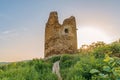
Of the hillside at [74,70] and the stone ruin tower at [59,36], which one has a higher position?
the stone ruin tower at [59,36]

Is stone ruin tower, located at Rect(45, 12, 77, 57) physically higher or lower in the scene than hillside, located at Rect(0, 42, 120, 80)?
higher

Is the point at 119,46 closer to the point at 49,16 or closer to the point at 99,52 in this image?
the point at 99,52

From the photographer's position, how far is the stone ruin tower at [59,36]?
31283mm

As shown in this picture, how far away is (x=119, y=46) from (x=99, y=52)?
6.15 ft

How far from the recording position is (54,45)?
31.5m

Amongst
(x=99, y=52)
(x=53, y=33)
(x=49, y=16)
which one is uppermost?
(x=49, y=16)

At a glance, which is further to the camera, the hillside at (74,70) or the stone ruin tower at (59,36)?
the stone ruin tower at (59,36)

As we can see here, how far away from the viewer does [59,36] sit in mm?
31844

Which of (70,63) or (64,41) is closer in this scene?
(70,63)

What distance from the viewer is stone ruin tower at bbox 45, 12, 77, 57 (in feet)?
103

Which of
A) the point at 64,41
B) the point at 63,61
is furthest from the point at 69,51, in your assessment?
the point at 63,61

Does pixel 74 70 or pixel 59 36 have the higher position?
pixel 59 36

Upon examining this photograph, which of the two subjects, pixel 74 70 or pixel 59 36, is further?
pixel 59 36

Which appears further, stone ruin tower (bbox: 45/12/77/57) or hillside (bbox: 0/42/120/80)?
stone ruin tower (bbox: 45/12/77/57)
